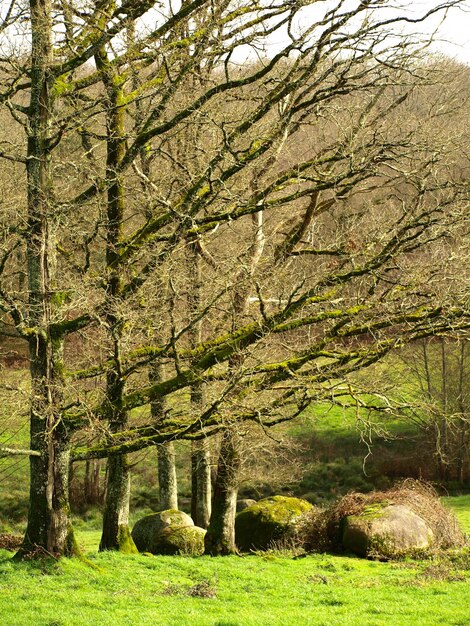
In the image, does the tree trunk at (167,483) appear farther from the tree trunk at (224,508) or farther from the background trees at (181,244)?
the background trees at (181,244)

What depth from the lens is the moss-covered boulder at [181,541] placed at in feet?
55.3

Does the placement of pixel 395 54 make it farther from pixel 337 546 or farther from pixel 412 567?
pixel 337 546

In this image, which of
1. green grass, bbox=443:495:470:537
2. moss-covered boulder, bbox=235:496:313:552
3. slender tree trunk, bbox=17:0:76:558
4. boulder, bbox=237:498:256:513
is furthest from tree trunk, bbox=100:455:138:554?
green grass, bbox=443:495:470:537

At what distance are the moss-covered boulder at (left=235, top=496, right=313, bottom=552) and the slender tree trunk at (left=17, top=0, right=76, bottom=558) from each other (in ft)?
20.2

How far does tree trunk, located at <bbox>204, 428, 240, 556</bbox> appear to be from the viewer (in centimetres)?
1641

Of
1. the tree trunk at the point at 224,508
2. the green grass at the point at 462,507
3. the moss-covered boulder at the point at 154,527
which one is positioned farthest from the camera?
the green grass at the point at 462,507

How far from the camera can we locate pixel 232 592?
1181cm

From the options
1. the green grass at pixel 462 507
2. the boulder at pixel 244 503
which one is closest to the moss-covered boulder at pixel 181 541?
the boulder at pixel 244 503

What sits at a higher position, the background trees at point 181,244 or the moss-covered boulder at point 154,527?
the background trees at point 181,244

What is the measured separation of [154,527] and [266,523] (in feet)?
9.18

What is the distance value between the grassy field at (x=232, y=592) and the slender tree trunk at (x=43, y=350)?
65cm

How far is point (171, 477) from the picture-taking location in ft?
65.4

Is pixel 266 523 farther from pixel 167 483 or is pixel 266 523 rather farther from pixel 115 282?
pixel 115 282

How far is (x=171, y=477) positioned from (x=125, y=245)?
26.8 ft
